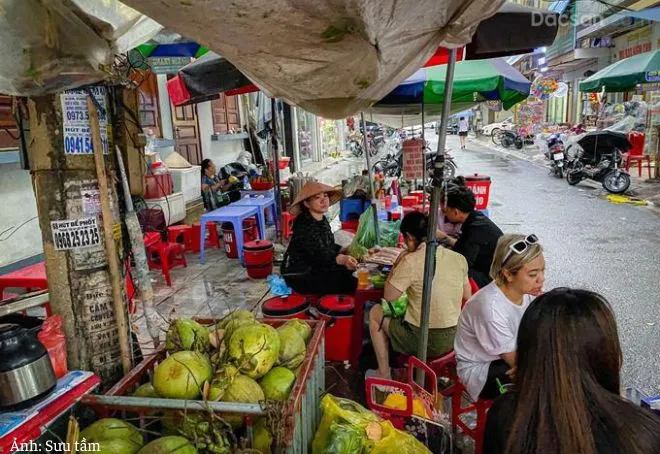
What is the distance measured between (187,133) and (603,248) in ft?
24.9

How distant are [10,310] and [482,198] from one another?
20.8ft

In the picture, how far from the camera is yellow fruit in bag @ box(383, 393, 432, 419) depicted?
2.26 metres

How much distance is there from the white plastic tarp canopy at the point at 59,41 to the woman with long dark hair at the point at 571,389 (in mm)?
1911

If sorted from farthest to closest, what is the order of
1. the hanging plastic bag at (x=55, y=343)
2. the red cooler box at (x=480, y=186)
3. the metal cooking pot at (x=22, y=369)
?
the red cooler box at (x=480, y=186), the hanging plastic bag at (x=55, y=343), the metal cooking pot at (x=22, y=369)

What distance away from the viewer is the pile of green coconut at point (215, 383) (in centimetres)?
157

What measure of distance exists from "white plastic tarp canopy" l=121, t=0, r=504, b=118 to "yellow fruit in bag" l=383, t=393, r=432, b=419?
4.95ft

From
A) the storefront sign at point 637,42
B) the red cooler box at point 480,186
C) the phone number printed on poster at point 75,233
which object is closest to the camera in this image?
the phone number printed on poster at point 75,233

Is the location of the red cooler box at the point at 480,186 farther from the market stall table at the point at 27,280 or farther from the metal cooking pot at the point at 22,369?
the metal cooking pot at the point at 22,369

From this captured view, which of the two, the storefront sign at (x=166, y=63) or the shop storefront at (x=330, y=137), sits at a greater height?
the storefront sign at (x=166, y=63)

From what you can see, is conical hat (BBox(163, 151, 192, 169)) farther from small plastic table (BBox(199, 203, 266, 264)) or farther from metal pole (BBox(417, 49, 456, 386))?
metal pole (BBox(417, 49, 456, 386))

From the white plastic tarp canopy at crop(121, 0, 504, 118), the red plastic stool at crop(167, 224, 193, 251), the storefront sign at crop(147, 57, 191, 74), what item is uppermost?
the storefront sign at crop(147, 57, 191, 74)

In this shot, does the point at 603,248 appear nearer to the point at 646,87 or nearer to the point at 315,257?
the point at 315,257

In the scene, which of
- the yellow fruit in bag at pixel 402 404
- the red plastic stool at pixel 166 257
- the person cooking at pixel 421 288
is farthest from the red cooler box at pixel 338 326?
the red plastic stool at pixel 166 257

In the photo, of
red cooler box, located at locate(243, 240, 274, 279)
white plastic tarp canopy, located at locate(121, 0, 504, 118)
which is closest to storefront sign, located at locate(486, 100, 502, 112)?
red cooler box, located at locate(243, 240, 274, 279)
